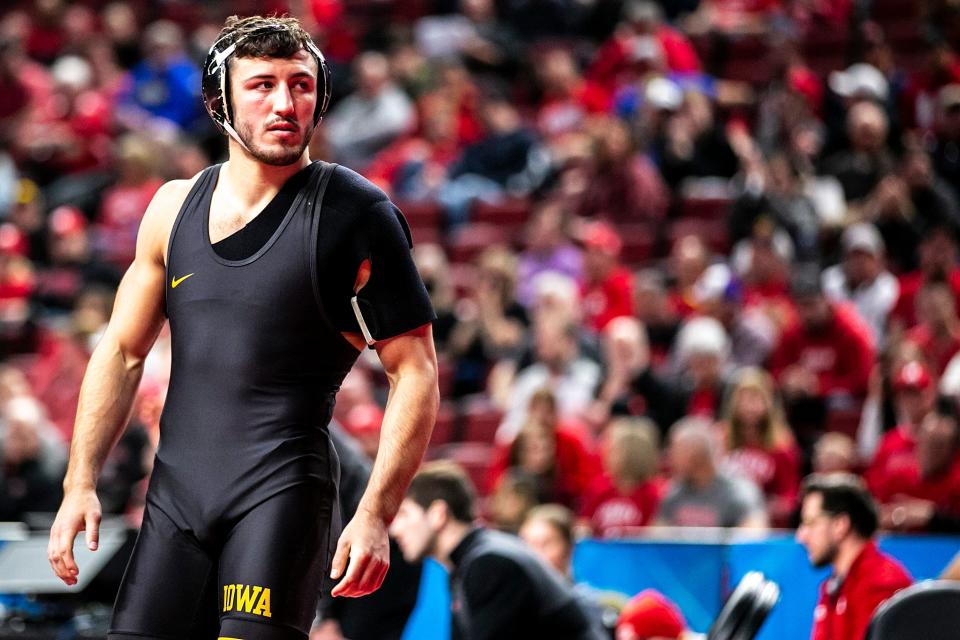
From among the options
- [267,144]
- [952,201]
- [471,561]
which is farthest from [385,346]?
[952,201]

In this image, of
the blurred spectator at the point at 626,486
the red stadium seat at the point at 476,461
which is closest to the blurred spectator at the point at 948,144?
the blurred spectator at the point at 626,486

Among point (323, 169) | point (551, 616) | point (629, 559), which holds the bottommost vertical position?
point (629, 559)

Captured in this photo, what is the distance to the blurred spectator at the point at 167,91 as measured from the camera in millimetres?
13922

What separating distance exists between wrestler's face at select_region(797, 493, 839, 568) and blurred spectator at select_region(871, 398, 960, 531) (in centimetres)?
168

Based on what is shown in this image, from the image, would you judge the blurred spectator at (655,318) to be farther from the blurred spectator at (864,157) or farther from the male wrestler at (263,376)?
the male wrestler at (263,376)

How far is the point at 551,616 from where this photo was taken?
5332mm

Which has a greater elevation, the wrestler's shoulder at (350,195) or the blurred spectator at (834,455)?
the wrestler's shoulder at (350,195)

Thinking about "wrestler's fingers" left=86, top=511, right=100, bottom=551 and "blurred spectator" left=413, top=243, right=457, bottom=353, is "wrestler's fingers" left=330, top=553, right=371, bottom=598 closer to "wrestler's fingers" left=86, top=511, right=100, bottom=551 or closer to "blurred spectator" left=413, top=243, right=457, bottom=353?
"wrestler's fingers" left=86, top=511, right=100, bottom=551

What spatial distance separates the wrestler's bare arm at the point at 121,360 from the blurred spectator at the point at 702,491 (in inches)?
181

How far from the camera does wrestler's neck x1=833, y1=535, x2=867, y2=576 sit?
5586 millimetres

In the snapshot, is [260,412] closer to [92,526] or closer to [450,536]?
[92,526]

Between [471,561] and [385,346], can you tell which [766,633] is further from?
[385,346]

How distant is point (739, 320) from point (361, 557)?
6.64m

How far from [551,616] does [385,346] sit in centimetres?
232
